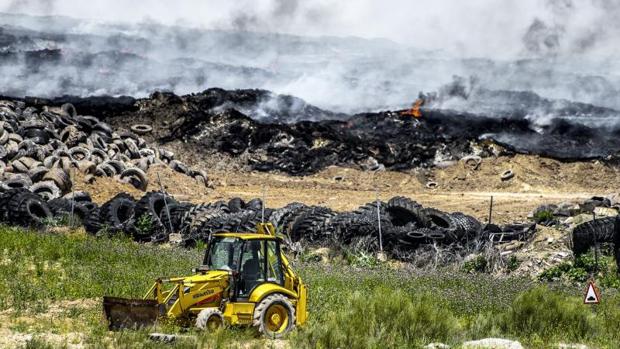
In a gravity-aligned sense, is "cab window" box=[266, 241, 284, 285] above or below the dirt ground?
below

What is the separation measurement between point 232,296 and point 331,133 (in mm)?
32750

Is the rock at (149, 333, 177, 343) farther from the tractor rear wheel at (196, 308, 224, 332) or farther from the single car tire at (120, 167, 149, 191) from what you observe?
the single car tire at (120, 167, 149, 191)

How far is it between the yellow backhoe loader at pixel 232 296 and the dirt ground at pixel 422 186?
1847 centimetres

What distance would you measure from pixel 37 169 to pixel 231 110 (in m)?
18.6

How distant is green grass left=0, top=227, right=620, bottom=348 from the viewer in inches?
419

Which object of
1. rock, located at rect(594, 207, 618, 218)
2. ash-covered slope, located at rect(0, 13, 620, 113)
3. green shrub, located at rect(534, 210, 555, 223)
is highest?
ash-covered slope, located at rect(0, 13, 620, 113)

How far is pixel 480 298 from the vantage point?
1477cm

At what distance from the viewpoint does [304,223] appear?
2191 centimetres

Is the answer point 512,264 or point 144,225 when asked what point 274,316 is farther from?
point 144,225

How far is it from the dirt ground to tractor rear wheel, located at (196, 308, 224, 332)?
63.3ft

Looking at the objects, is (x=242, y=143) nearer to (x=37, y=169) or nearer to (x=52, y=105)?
(x=52, y=105)

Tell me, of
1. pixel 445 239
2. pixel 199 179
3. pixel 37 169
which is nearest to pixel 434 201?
pixel 199 179

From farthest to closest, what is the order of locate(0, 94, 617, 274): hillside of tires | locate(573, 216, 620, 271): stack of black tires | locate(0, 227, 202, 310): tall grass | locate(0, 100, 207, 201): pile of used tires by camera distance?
locate(0, 100, 207, 201): pile of used tires → locate(0, 94, 617, 274): hillside of tires → locate(573, 216, 620, 271): stack of black tires → locate(0, 227, 202, 310): tall grass

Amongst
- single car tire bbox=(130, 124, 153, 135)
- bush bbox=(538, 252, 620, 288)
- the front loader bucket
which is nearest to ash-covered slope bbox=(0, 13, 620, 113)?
single car tire bbox=(130, 124, 153, 135)
